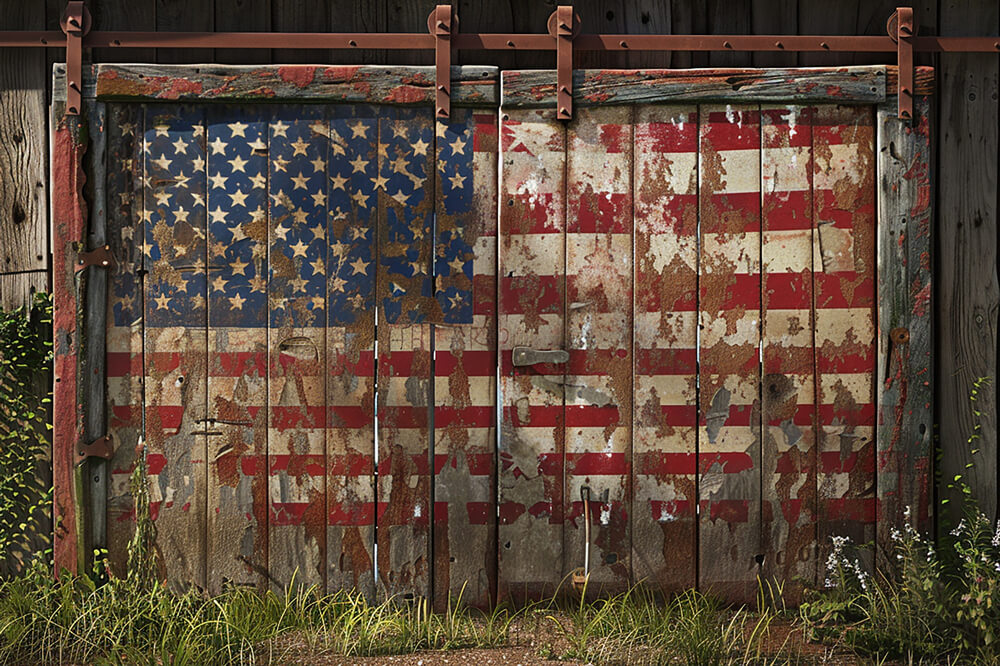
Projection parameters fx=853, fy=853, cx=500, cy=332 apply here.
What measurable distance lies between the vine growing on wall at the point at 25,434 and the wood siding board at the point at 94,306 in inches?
7.3

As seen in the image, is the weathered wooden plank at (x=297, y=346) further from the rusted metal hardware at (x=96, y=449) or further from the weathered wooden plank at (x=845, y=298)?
the weathered wooden plank at (x=845, y=298)

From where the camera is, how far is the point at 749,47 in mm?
3131

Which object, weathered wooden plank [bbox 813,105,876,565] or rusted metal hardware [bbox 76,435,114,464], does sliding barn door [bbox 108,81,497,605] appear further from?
weathered wooden plank [bbox 813,105,876,565]

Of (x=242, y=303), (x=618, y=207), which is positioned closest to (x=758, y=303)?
(x=618, y=207)

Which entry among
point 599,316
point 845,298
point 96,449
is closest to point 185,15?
point 96,449

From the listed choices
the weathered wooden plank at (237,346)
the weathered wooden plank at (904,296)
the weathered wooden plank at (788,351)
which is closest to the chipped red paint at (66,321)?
the weathered wooden plank at (237,346)

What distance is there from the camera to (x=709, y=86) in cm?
311

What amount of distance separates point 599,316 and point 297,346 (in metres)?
1.12

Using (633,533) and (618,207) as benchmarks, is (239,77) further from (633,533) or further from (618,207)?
(633,533)

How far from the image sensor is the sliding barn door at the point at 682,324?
3127mm

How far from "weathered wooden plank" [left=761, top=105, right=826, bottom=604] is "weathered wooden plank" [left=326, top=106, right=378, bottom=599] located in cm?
145

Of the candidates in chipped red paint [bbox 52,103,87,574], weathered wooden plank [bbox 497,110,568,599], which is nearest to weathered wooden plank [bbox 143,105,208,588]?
chipped red paint [bbox 52,103,87,574]

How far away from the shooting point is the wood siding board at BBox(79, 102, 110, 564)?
121 inches

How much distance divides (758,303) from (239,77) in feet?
6.76
